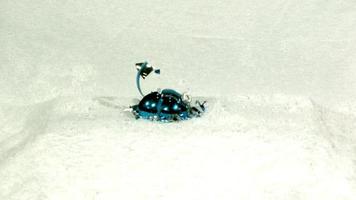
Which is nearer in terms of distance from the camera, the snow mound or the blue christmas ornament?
the snow mound

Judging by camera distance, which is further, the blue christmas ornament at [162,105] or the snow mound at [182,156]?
the blue christmas ornament at [162,105]

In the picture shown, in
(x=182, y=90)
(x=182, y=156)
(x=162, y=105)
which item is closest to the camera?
(x=182, y=156)

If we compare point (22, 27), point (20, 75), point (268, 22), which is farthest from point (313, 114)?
point (22, 27)

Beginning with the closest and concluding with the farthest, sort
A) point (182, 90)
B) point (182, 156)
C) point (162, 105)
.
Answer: point (182, 156), point (162, 105), point (182, 90)

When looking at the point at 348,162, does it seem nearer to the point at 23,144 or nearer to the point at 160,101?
the point at 160,101

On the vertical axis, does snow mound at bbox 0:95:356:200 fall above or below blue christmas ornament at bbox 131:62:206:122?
below

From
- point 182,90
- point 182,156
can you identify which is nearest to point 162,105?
point 182,156

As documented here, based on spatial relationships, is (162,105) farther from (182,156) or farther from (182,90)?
(182,90)

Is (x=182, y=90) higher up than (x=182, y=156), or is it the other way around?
(x=182, y=90)

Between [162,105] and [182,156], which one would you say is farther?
[162,105]
